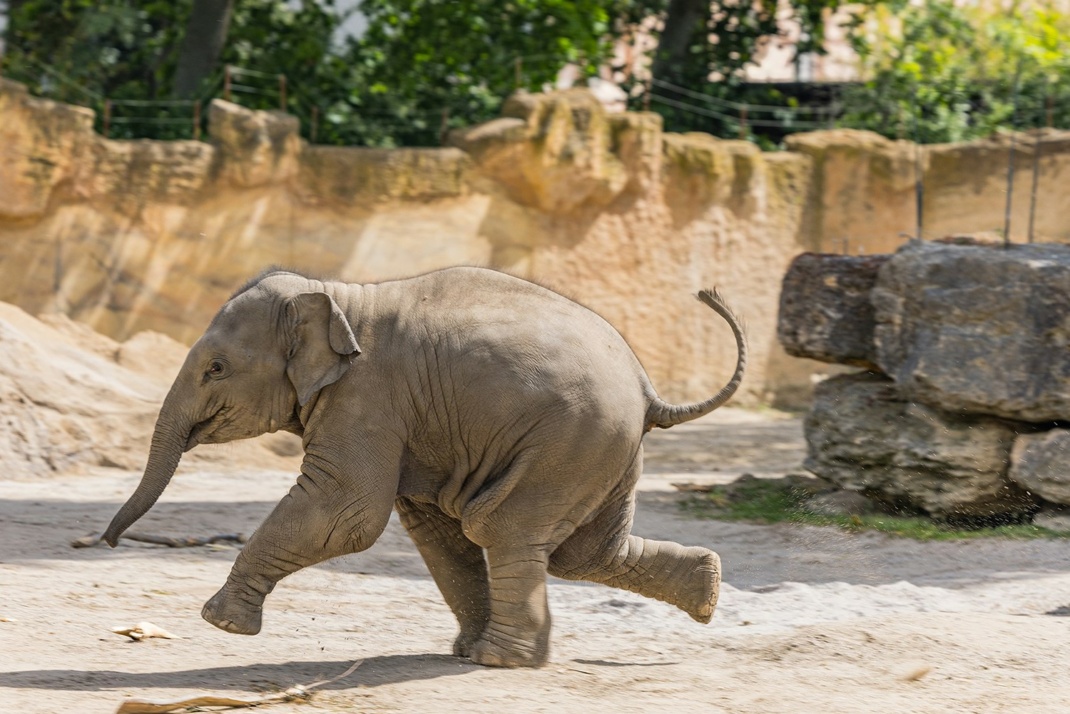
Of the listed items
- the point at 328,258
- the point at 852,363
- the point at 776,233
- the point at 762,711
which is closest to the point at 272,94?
the point at 328,258

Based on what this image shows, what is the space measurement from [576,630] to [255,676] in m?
1.79

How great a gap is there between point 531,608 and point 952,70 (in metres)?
15.3

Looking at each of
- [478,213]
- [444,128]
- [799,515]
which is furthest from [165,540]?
[444,128]

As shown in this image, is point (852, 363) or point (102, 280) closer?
point (852, 363)

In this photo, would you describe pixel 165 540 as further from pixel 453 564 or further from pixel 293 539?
pixel 293 539

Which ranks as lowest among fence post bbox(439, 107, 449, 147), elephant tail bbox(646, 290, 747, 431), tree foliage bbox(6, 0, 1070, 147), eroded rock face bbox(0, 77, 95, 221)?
elephant tail bbox(646, 290, 747, 431)

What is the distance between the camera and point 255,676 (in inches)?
207

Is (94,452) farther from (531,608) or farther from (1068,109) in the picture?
(1068,109)

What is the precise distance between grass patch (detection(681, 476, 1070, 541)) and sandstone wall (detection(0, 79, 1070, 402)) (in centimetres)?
545

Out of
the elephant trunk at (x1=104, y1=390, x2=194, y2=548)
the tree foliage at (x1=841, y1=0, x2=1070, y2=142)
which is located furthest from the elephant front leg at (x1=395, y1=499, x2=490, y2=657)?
the tree foliage at (x1=841, y1=0, x2=1070, y2=142)

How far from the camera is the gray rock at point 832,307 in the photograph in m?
10.4

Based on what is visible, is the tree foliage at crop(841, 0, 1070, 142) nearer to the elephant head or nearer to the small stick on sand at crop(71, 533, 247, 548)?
the small stick on sand at crop(71, 533, 247, 548)

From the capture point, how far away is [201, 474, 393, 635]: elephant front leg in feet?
17.1

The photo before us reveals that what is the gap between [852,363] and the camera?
10680 mm
